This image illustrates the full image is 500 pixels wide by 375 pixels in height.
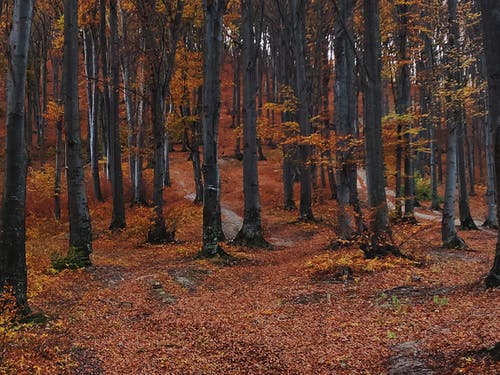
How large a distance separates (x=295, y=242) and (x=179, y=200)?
39.6ft

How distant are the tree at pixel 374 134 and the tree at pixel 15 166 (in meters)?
6.57

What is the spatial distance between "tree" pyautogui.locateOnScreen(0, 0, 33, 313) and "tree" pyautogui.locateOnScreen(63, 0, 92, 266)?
15.5ft

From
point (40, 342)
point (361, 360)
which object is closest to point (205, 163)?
point (40, 342)

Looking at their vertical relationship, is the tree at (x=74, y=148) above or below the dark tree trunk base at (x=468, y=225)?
above

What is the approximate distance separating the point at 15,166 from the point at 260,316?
4.12m

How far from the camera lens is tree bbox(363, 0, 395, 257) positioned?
31.0 ft

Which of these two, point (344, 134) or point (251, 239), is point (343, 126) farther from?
point (251, 239)

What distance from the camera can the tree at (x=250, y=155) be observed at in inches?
566

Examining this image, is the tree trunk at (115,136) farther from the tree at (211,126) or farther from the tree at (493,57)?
the tree at (493,57)

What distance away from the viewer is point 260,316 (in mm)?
6723

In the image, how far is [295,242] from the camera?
1662 cm

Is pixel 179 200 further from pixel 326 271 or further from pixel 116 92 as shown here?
pixel 326 271

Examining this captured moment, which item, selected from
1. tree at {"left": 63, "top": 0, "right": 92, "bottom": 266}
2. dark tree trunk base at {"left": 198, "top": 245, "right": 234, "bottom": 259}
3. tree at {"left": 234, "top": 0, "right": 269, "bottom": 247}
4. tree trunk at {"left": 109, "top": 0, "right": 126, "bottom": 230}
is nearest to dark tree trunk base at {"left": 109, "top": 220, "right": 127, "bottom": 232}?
tree trunk at {"left": 109, "top": 0, "right": 126, "bottom": 230}

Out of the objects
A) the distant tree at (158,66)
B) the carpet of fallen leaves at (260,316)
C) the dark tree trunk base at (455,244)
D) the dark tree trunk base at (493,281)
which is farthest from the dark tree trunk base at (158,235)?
the dark tree trunk base at (493,281)
